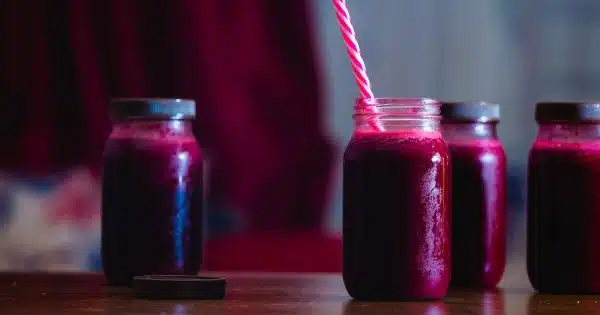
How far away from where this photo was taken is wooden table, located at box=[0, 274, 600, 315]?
3.19ft

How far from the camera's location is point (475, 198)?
1.24 metres

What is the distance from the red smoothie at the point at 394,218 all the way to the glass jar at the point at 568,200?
168 millimetres

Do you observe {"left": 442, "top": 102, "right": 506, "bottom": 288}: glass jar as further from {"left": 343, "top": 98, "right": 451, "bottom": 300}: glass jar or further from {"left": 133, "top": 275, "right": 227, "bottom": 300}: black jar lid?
{"left": 133, "top": 275, "right": 227, "bottom": 300}: black jar lid

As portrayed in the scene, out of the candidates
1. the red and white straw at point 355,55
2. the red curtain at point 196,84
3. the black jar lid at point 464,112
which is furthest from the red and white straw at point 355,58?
the red curtain at point 196,84

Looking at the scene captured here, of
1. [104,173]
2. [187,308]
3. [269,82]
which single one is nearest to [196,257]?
[104,173]

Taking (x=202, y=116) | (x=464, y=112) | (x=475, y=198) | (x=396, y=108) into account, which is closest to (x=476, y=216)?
(x=475, y=198)

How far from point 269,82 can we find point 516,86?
1.98ft

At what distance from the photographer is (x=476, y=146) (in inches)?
49.4

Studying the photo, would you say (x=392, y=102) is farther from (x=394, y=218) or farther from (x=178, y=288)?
(x=178, y=288)

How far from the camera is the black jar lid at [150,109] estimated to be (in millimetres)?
1239

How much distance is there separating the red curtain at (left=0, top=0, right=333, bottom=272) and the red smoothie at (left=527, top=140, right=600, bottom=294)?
4.04 feet

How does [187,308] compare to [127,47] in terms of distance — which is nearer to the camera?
[187,308]

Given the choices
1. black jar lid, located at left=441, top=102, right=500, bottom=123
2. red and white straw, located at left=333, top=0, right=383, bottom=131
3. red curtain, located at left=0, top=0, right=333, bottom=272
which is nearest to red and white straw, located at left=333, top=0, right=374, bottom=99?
red and white straw, located at left=333, top=0, right=383, bottom=131

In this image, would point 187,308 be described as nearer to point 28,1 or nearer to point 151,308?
point 151,308
